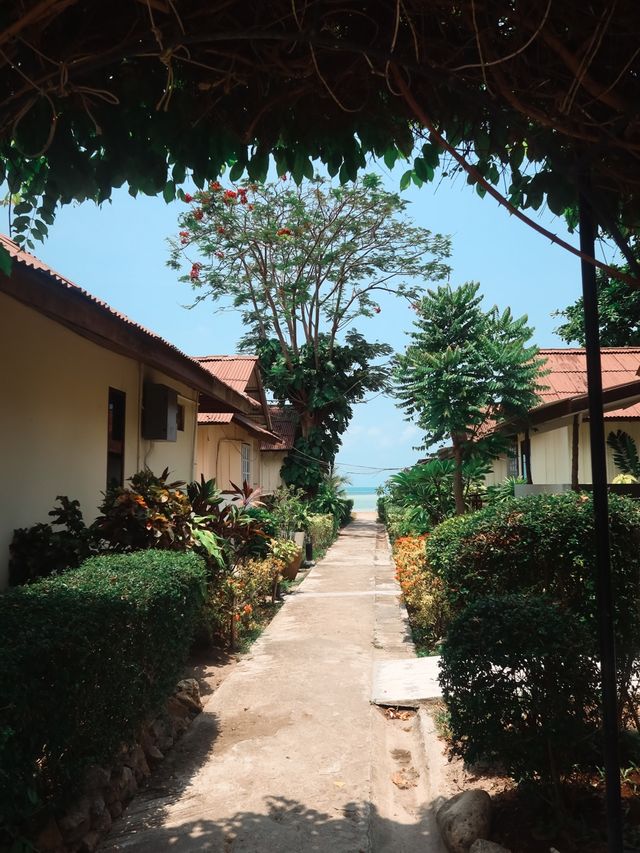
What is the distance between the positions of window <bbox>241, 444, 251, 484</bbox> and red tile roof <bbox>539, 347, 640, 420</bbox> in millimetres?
8396

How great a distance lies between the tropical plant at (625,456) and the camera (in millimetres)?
11750

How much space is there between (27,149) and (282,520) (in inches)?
543

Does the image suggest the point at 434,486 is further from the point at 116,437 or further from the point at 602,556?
the point at 602,556

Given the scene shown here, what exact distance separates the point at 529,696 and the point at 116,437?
5329 millimetres

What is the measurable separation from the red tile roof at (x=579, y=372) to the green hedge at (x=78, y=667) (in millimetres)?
11046

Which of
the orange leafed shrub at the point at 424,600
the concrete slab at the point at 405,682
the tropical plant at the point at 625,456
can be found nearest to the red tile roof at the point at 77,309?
the concrete slab at the point at 405,682

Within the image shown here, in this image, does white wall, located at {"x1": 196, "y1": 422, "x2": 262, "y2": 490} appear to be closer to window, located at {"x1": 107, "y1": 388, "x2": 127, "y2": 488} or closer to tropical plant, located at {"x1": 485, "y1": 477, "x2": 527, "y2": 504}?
tropical plant, located at {"x1": 485, "y1": 477, "x2": 527, "y2": 504}

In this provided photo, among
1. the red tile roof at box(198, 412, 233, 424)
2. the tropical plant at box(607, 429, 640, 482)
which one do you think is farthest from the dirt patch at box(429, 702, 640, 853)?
the red tile roof at box(198, 412, 233, 424)

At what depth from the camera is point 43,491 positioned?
5684 mm

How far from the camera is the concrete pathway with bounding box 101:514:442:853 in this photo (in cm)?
355

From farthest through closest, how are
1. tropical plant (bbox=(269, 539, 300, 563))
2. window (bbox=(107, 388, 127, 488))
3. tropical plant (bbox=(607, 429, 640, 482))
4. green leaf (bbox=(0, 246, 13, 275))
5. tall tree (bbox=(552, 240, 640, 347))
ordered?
1. tall tree (bbox=(552, 240, 640, 347))
2. tropical plant (bbox=(607, 429, 640, 482))
3. tropical plant (bbox=(269, 539, 300, 563))
4. window (bbox=(107, 388, 127, 488))
5. green leaf (bbox=(0, 246, 13, 275))

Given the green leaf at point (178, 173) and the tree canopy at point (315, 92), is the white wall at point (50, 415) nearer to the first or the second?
the tree canopy at point (315, 92)

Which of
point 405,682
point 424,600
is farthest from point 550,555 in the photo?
point 424,600

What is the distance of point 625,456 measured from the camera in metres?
12.5
